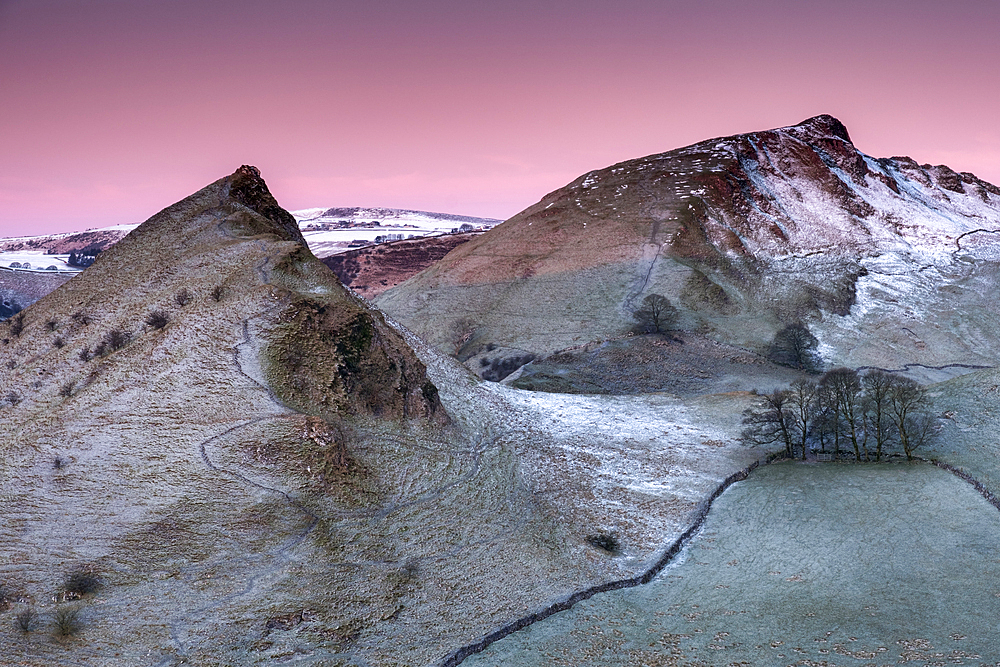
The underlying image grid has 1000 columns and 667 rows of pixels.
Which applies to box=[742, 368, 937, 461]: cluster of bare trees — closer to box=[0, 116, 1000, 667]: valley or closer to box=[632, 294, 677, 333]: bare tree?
box=[0, 116, 1000, 667]: valley

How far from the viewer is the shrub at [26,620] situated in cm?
2986

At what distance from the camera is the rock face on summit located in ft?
338

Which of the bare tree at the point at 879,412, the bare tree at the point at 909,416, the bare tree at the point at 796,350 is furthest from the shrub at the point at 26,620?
the bare tree at the point at 796,350

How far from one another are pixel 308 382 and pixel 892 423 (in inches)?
1714

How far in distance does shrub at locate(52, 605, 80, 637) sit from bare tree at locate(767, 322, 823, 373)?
79403 mm

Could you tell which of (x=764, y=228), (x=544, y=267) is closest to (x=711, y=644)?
(x=544, y=267)

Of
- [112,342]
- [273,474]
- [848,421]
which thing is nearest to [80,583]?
[273,474]

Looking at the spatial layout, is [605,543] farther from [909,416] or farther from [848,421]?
[909,416]

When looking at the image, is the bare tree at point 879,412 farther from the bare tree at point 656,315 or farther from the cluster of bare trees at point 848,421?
the bare tree at point 656,315

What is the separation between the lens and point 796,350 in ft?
298

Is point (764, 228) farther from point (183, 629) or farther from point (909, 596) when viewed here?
point (183, 629)

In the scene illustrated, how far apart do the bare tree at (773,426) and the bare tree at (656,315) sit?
38877 millimetres

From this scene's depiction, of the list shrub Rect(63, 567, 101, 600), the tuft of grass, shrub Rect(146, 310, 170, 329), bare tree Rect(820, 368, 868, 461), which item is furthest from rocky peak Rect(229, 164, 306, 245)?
bare tree Rect(820, 368, 868, 461)

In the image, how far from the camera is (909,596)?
3459cm
